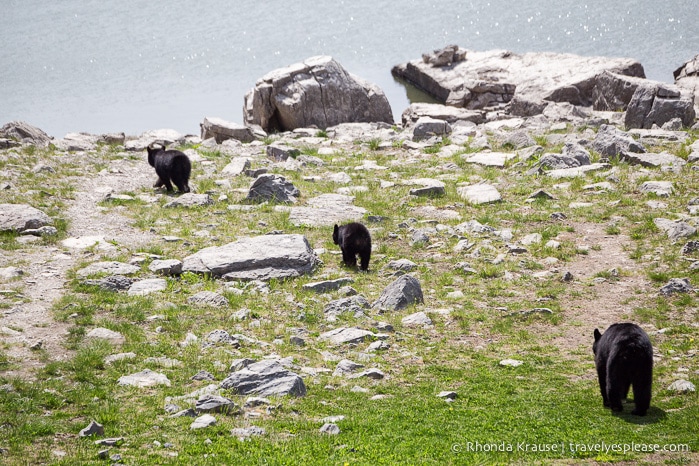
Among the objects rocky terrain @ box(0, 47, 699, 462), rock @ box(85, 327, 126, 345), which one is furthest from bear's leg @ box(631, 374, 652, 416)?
rock @ box(85, 327, 126, 345)

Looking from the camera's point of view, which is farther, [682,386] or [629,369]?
[682,386]

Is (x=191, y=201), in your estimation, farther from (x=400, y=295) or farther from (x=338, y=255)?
(x=400, y=295)

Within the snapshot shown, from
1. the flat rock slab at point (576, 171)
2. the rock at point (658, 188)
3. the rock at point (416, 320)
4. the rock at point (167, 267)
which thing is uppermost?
the rock at point (167, 267)

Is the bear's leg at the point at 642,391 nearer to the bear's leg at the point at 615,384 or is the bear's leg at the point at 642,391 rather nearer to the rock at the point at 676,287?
the bear's leg at the point at 615,384

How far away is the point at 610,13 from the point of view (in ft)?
163

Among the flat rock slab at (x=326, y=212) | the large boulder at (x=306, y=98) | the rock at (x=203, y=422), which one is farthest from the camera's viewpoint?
the large boulder at (x=306, y=98)

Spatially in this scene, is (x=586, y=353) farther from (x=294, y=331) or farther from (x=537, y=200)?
(x=537, y=200)

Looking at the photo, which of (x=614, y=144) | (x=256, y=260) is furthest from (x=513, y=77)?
(x=256, y=260)

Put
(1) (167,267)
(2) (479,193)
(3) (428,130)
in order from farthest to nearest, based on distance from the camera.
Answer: (3) (428,130)
(2) (479,193)
(1) (167,267)

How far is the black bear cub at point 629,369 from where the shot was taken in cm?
855

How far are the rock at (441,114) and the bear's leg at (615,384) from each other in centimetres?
2393

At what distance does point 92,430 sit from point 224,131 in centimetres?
2147

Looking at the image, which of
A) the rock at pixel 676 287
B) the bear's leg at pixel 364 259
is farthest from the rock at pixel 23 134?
the rock at pixel 676 287

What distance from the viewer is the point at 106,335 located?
11125mm
